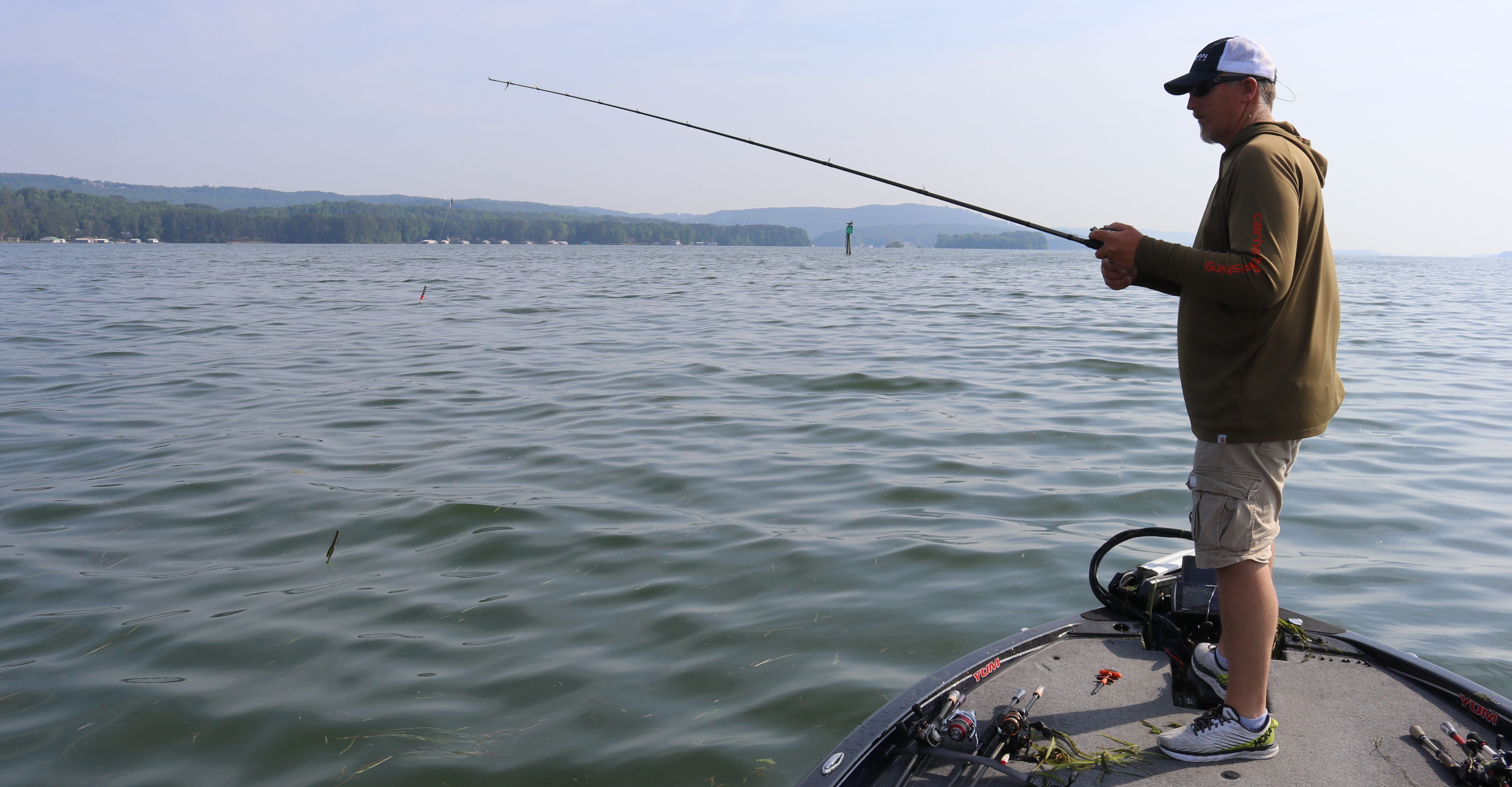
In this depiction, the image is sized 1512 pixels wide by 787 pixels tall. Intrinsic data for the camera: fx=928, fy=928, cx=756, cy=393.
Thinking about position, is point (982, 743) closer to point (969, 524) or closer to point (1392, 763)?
point (1392, 763)

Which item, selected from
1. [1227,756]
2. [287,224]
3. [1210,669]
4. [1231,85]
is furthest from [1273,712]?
[287,224]

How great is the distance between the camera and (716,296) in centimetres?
2886

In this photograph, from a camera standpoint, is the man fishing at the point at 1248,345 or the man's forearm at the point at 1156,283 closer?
the man fishing at the point at 1248,345

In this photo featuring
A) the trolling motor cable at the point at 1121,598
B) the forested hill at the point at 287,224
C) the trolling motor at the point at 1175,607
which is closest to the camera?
the trolling motor at the point at 1175,607

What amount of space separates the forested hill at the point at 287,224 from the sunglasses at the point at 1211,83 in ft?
341

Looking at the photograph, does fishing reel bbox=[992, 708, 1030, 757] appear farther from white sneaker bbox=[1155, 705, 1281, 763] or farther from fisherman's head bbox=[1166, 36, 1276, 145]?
fisherman's head bbox=[1166, 36, 1276, 145]

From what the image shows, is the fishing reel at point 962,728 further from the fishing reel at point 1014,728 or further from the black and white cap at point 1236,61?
the black and white cap at point 1236,61

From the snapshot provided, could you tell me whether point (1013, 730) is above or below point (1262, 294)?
below

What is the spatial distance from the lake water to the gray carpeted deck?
1.06m

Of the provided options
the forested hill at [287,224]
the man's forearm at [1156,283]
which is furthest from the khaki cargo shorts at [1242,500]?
the forested hill at [287,224]

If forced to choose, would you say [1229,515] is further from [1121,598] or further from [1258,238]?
[1121,598]

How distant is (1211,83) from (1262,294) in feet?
2.47

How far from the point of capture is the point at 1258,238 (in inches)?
107

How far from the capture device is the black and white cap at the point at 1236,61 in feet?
9.63
